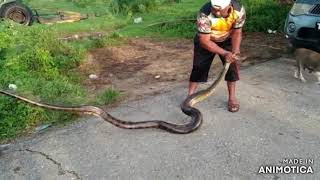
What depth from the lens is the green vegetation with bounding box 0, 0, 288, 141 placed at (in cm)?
594

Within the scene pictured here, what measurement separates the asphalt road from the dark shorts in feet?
1.40

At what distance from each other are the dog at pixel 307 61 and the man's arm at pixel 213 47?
2010mm

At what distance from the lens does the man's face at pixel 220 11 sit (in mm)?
5000

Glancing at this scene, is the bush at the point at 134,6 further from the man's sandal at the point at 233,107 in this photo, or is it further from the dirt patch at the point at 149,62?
the man's sandal at the point at 233,107

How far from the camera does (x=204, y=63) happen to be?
18.6 ft

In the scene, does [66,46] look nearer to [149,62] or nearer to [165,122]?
[149,62]

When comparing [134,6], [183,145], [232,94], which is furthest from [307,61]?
[134,6]

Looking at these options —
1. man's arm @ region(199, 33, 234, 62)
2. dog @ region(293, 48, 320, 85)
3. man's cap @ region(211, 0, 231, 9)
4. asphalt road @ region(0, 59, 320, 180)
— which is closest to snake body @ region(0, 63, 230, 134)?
asphalt road @ region(0, 59, 320, 180)

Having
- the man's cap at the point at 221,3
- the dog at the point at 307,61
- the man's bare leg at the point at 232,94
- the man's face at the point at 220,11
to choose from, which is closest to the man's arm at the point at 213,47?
the man's face at the point at 220,11

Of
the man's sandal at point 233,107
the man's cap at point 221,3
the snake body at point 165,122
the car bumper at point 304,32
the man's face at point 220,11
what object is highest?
the man's cap at point 221,3

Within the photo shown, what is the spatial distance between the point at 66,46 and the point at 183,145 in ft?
14.4

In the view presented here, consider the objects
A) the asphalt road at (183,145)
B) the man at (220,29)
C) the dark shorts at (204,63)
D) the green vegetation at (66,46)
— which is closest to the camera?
the asphalt road at (183,145)

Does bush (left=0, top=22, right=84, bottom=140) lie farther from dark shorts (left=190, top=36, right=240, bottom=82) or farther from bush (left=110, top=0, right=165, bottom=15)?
bush (left=110, top=0, right=165, bottom=15)

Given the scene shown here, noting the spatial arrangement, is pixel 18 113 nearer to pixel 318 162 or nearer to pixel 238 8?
pixel 238 8
